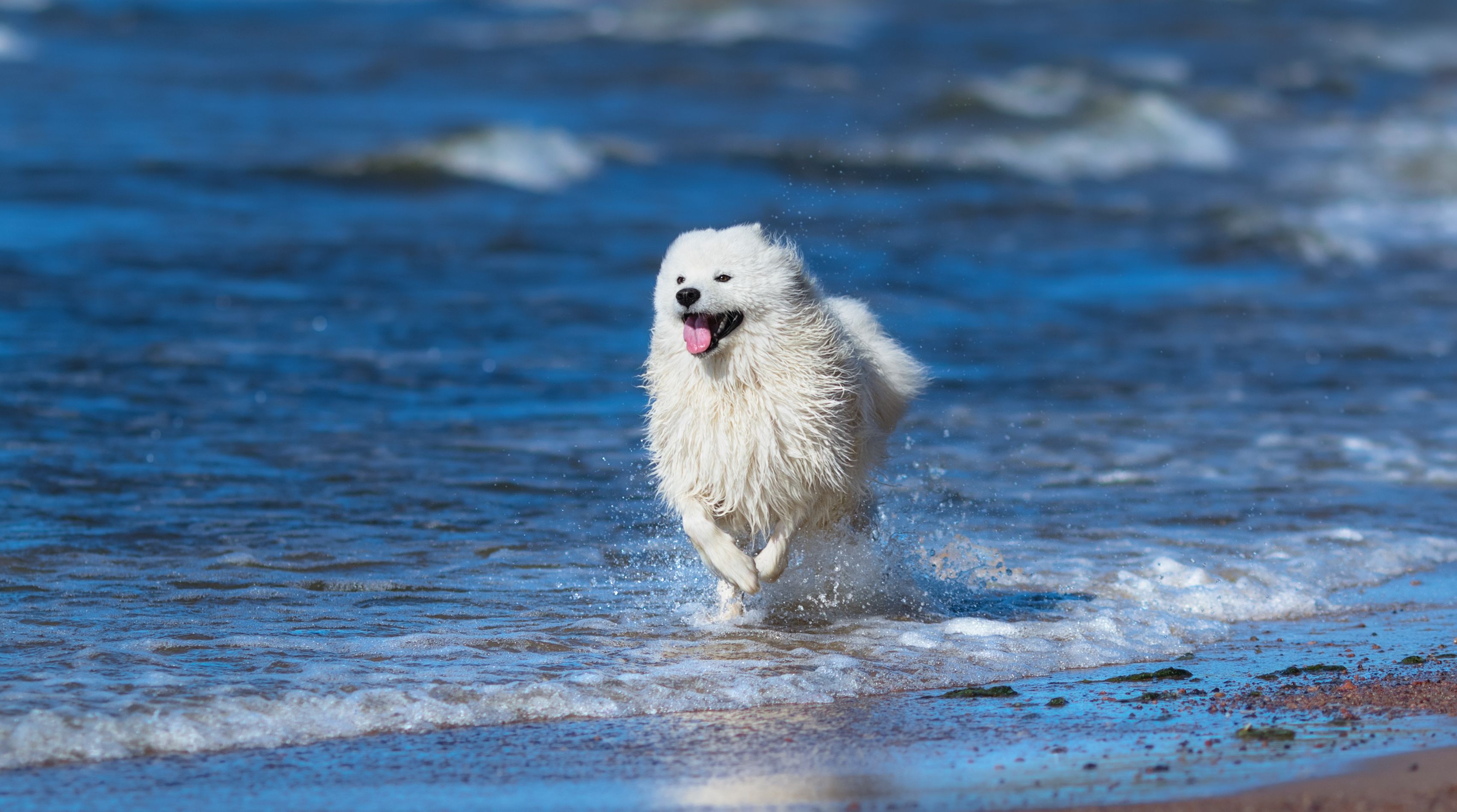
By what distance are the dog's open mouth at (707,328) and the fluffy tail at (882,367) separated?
0.64m

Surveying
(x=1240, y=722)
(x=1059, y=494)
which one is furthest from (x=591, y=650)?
(x=1059, y=494)

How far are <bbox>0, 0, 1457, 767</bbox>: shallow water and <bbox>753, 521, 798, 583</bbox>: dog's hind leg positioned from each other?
8.8 inches

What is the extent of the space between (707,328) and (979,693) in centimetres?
154

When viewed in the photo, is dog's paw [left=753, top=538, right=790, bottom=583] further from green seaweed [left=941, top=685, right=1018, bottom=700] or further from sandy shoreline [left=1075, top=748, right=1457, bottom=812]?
sandy shoreline [left=1075, top=748, right=1457, bottom=812]

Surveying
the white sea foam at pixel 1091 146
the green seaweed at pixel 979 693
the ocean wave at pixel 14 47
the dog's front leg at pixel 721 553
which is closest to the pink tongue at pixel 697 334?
the dog's front leg at pixel 721 553

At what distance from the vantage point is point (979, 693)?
5.18 metres

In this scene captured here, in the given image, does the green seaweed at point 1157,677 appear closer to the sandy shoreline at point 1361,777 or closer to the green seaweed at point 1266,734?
the sandy shoreline at point 1361,777

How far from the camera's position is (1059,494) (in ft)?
28.1

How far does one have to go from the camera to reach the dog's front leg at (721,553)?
579 centimetres

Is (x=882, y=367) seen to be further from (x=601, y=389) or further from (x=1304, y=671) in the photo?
(x=601, y=389)

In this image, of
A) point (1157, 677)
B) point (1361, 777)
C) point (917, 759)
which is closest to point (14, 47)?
point (1157, 677)

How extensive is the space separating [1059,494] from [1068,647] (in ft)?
9.37

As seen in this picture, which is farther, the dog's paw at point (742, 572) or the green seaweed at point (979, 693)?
the dog's paw at point (742, 572)

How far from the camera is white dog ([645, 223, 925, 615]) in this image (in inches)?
225
